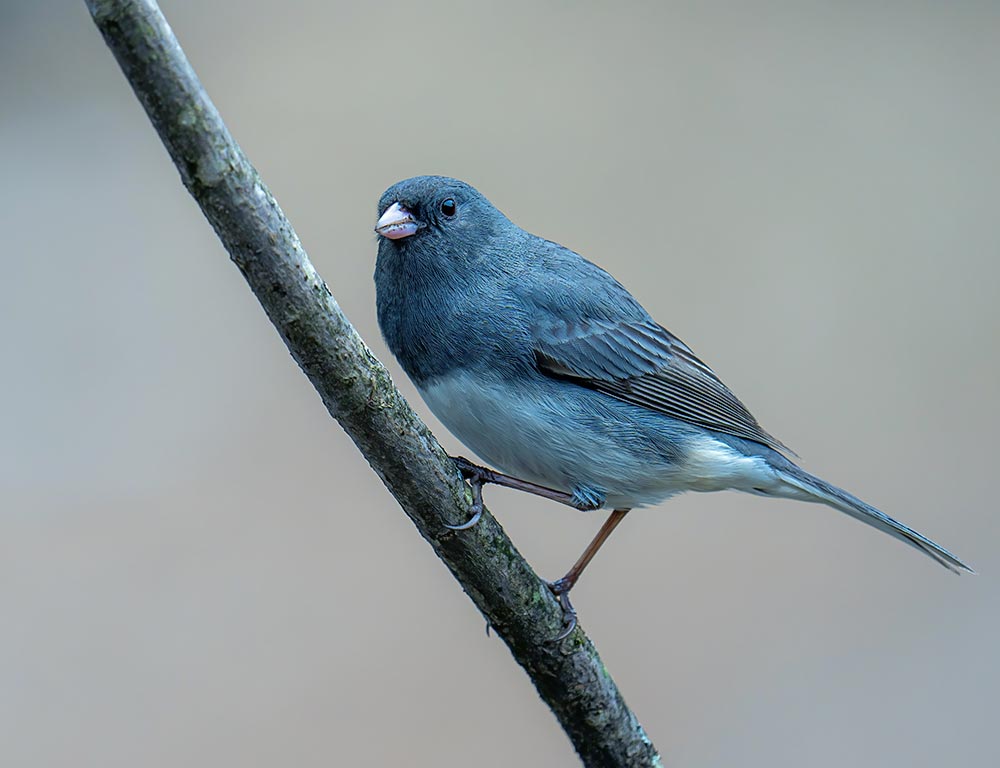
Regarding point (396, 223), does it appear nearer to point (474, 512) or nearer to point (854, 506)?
point (474, 512)

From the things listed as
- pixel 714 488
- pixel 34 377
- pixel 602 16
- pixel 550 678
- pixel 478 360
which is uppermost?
pixel 602 16

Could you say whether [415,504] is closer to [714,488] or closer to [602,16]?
[714,488]

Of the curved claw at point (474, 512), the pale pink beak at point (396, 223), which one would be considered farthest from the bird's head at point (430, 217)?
the curved claw at point (474, 512)

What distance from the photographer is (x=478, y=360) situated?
1.84 m

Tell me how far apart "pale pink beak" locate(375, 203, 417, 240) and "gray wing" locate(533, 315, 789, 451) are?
312mm

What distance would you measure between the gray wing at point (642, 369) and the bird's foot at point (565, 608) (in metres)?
0.38

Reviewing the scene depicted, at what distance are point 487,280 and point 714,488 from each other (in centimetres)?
64

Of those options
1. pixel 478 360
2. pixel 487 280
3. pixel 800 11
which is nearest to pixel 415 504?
pixel 478 360

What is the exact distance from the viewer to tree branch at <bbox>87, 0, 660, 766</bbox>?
1.10 m

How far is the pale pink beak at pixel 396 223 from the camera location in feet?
6.35

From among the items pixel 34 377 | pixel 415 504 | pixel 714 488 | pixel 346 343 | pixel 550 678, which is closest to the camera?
pixel 346 343

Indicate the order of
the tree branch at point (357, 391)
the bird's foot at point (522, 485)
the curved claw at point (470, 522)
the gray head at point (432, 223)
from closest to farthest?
1. the tree branch at point (357, 391)
2. the curved claw at point (470, 522)
3. the bird's foot at point (522, 485)
4. the gray head at point (432, 223)

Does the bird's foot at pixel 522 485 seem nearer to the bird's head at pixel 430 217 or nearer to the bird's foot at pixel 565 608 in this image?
the bird's foot at pixel 565 608

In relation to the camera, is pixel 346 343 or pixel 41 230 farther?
pixel 41 230
